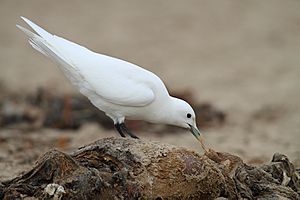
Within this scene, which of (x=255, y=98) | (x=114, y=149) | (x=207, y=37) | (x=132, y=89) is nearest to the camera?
(x=114, y=149)

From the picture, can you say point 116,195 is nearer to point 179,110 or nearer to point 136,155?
point 136,155

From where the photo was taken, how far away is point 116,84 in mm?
5688

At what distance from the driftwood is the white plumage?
1143 mm

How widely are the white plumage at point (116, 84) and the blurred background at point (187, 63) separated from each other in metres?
1.05

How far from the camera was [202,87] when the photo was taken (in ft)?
38.4

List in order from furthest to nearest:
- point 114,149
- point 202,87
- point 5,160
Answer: point 202,87 → point 5,160 → point 114,149

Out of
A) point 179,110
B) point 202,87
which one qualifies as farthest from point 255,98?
point 179,110

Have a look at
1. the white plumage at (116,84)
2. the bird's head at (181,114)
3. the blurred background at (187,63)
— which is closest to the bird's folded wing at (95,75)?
the white plumage at (116,84)

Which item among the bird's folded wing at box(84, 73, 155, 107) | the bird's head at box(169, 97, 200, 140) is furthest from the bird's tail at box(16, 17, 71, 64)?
the bird's head at box(169, 97, 200, 140)

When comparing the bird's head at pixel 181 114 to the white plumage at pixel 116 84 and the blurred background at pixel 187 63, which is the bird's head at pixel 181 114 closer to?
the white plumage at pixel 116 84

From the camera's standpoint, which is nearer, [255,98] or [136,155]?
[136,155]

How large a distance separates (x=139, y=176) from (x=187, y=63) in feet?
30.1

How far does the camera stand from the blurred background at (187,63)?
8359 mm

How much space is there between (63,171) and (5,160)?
278cm
